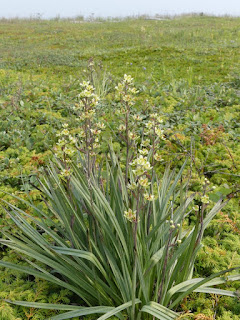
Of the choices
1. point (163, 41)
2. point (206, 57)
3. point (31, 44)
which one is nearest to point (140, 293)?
point (206, 57)

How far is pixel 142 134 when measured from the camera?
7.17ft

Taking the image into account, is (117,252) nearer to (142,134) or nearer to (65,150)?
(65,150)

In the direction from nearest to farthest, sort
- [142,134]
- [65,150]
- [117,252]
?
1. [65,150]
2. [117,252]
3. [142,134]

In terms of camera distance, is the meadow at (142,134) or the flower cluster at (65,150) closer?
the flower cluster at (65,150)

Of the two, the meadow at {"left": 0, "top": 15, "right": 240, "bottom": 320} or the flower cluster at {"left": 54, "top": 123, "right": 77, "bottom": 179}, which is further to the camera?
the meadow at {"left": 0, "top": 15, "right": 240, "bottom": 320}

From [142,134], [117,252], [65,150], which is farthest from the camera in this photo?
[142,134]

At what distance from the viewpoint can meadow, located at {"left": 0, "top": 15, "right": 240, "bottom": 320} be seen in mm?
1795

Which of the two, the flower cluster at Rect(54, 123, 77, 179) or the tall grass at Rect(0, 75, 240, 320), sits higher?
the flower cluster at Rect(54, 123, 77, 179)

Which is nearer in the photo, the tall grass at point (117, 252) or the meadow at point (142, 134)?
the tall grass at point (117, 252)

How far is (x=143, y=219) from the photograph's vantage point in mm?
1829

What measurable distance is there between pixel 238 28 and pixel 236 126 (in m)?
13.3

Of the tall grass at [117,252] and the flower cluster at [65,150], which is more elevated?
the flower cluster at [65,150]

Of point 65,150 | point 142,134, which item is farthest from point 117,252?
point 142,134

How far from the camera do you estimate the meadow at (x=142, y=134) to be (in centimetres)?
179
